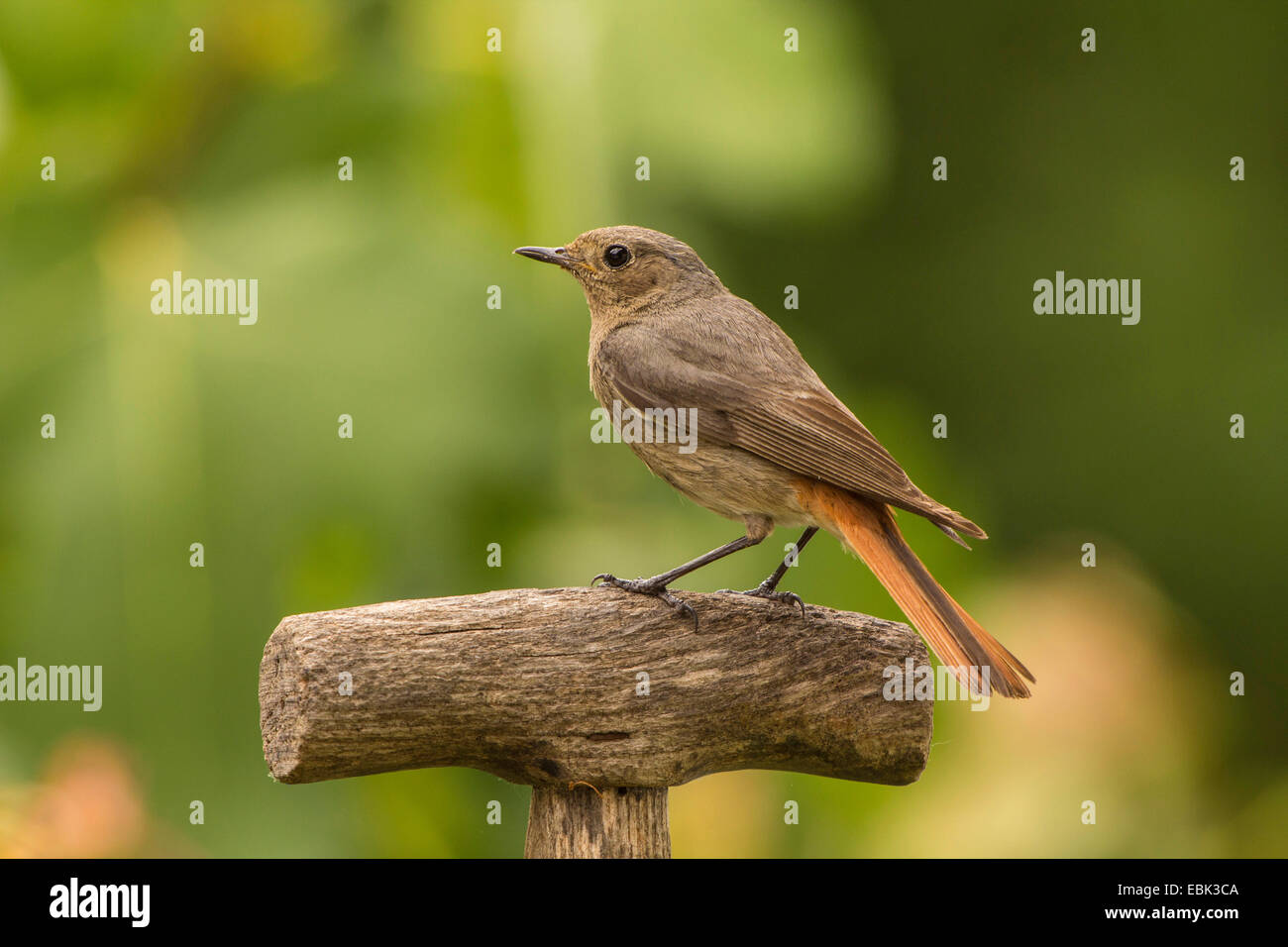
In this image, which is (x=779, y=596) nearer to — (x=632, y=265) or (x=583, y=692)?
(x=583, y=692)

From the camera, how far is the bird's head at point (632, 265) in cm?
497

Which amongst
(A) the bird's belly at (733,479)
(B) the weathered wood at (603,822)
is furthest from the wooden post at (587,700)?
(A) the bird's belly at (733,479)

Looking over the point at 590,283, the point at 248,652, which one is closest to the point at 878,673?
the point at 590,283

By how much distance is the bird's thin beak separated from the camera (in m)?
4.95

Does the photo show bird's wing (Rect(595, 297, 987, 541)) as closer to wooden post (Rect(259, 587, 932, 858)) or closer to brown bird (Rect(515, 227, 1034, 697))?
brown bird (Rect(515, 227, 1034, 697))

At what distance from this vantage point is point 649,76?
6.12m

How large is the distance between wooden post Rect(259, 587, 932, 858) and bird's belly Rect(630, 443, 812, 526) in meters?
0.42

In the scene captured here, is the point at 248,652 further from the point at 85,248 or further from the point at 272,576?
the point at 85,248

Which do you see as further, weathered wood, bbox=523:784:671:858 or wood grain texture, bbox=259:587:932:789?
weathered wood, bbox=523:784:671:858

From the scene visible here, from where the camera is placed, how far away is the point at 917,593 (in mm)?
4297

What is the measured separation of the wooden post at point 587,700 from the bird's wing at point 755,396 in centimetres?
43

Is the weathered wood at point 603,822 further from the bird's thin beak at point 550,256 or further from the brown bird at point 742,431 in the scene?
the bird's thin beak at point 550,256

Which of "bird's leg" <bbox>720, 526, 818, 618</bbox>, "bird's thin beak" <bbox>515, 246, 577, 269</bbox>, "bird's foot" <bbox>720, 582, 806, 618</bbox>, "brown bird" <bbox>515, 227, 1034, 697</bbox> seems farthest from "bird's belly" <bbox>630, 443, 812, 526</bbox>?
"bird's thin beak" <bbox>515, 246, 577, 269</bbox>

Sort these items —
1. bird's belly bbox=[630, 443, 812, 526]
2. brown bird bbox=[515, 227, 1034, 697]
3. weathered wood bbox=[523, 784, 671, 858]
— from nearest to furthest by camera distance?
weathered wood bbox=[523, 784, 671, 858]
brown bird bbox=[515, 227, 1034, 697]
bird's belly bbox=[630, 443, 812, 526]
